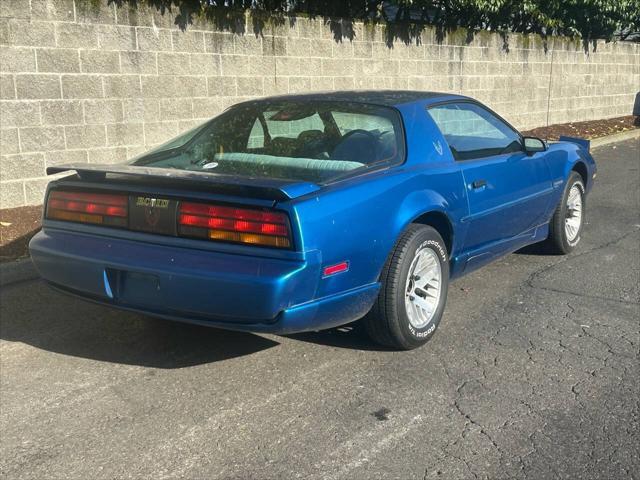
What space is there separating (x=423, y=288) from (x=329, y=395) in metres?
0.96

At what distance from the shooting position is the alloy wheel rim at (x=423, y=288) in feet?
13.9

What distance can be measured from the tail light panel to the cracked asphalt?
0.81 metres

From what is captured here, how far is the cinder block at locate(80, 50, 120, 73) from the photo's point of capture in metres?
7.64

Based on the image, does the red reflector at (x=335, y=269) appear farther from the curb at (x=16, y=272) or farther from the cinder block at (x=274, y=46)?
the cinder block at (x=274, y=46)

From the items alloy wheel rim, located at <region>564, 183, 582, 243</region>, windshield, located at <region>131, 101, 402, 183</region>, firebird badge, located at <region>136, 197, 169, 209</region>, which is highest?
windshield, located at <region>131, 101, 402, 183</region>

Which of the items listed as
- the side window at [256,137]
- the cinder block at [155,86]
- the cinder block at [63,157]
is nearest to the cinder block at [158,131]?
the cinder block at [155,86]

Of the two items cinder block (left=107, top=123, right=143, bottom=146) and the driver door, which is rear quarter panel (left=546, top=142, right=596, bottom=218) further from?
cinder block (left=107, top=123, right=143, bottom=146)

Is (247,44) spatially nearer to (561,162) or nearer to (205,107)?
(205,107)

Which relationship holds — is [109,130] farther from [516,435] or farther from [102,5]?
[516,435]

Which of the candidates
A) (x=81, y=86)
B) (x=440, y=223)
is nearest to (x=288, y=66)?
(x=81, y=86)

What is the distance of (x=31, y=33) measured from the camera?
7.20 m

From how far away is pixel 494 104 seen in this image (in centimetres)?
1405

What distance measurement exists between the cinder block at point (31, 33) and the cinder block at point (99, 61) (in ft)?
1.20

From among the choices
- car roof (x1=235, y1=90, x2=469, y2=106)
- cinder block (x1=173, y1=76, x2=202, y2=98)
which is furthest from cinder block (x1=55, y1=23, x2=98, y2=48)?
car roof (x1=235, y1=90, x2=469, y2=106)
